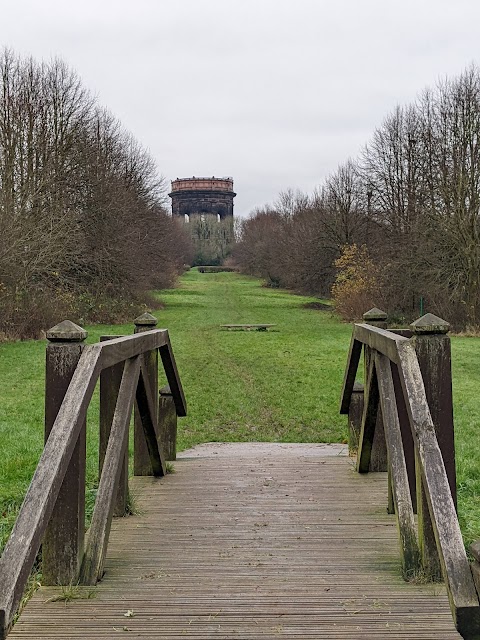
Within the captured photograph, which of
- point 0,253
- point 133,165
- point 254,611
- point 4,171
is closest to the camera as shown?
point 254,611

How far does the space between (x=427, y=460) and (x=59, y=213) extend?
24.0 m

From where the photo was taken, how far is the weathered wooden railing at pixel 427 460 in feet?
8.64

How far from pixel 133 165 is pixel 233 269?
152 ft

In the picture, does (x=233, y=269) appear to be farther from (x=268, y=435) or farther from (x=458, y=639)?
(x=458, y=639)

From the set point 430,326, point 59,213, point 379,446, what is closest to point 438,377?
point 430,326

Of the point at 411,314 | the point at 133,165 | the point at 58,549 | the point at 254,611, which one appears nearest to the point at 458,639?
the point at 254,611

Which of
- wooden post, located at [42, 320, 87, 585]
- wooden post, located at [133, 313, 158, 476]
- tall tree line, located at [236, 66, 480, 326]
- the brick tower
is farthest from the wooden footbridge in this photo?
the brick tower

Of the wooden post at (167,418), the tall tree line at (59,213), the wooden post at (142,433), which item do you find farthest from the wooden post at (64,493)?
the tall tree line at (59,213)

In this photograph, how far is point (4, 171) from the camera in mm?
24844

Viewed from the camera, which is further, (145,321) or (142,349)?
(145,321)

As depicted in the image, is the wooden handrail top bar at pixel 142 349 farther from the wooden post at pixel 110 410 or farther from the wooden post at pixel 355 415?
the wooden post at pixel 355 415

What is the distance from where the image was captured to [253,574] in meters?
3.21

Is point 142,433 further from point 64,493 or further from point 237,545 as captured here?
point 64,493

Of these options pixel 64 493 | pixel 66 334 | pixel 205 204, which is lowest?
pixel 64 493
